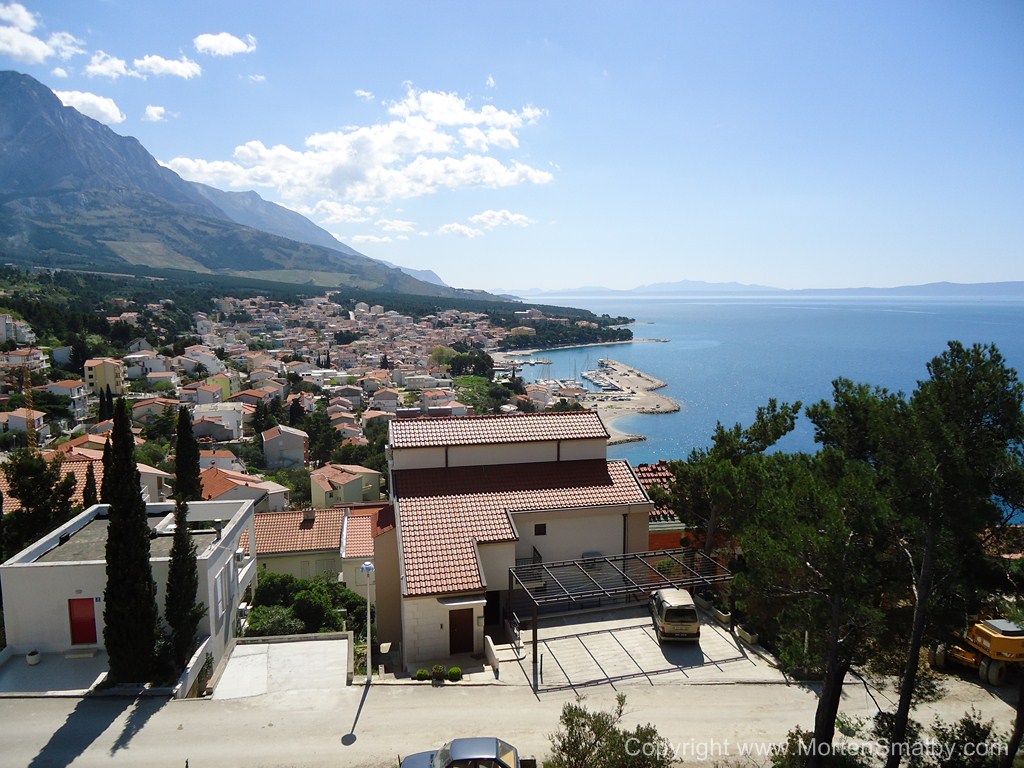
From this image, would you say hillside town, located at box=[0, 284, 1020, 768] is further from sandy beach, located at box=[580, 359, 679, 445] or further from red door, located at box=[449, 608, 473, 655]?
sandy beach, located at box=[580, 359, 679, 445]

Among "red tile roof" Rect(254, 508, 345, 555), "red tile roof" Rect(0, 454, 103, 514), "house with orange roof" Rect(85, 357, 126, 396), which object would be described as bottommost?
"red tile roof" Rect(254, 508, 345, 555)

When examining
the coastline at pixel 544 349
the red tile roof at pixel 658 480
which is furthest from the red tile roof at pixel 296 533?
the coastline at pixel 544 349

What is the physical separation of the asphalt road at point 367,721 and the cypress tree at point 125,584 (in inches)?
20.6

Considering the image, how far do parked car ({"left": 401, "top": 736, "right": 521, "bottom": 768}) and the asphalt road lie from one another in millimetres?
839

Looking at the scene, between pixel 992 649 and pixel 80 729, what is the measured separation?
38.8 ft

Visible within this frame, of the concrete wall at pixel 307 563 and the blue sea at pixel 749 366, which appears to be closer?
the concrete wall at pixel 307 563

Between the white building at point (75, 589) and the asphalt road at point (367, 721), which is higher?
the white building at point (75, 589)

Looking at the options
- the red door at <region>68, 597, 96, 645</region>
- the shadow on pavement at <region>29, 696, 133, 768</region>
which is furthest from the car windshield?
the red door at <region>68, 597, 96, 645</region>

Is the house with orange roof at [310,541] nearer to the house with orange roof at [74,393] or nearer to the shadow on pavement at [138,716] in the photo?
the shadow on pavement at [138,716]

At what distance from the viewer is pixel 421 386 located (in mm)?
80438

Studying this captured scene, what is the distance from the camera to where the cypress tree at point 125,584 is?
8719 millimetres

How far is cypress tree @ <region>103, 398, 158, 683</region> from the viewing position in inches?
343

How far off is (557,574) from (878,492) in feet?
22.0

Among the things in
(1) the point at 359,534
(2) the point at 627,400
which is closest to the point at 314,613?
(1) the point at 359,534
